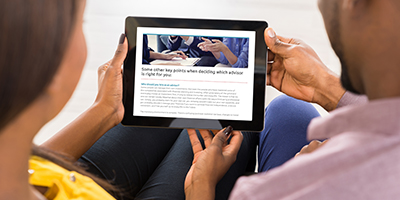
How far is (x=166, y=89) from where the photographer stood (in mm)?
885

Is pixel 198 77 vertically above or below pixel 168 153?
above

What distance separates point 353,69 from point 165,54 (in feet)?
1.78

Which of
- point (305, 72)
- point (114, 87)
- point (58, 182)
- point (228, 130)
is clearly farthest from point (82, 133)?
point (305, 72)

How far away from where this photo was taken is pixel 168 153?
0.96m

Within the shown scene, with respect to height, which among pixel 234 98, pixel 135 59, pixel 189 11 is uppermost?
pixel 189 11

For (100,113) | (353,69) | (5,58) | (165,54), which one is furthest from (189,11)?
(5,58)

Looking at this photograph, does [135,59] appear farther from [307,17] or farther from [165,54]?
[307,17]

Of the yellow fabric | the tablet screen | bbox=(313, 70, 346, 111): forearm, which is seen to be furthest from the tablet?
the yellow fabric

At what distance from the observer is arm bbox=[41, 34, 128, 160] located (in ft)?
2.64

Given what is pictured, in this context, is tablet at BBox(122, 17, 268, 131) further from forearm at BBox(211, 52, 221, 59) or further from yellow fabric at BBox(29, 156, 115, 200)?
yellow fabric at BBox(29, 156, 115, 200)

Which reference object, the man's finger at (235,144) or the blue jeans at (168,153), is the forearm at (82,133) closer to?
the blue jeans at (168,153)

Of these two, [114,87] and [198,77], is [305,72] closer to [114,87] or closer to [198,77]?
[198,77]

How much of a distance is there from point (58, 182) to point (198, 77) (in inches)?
18.2

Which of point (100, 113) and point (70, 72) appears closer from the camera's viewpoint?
point (70, 72)
